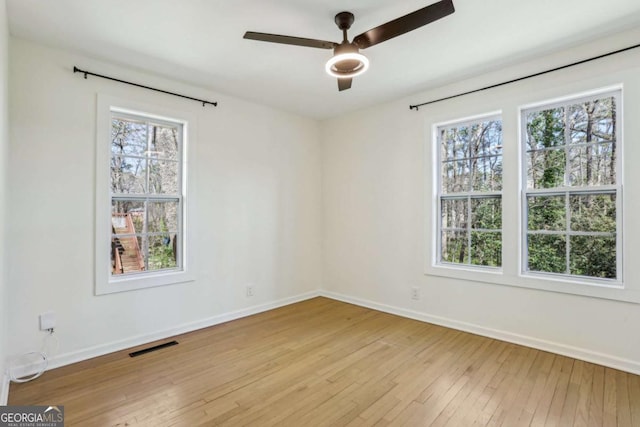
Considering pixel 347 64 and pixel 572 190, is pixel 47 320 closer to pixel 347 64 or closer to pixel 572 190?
pixel 347 64

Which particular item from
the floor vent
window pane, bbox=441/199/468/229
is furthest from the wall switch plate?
window pane, bbox=441/199/468/229

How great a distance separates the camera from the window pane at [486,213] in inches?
132

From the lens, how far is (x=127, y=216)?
3170mm

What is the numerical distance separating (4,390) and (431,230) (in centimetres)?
392

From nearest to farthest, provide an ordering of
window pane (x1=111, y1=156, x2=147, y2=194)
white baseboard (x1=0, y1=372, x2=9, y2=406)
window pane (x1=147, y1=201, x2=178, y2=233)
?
white baseboard (x1=0, y1=372, x2=9, y2=406) < window pane (x1=111, y1=156, x2=147, y2=194) < window pane (x1=147, y1=201, x2=178, y2=233)

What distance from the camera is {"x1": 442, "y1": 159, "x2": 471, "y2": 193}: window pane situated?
142 inches

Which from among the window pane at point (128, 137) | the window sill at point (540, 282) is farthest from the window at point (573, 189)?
the window pane at point (128, 137)

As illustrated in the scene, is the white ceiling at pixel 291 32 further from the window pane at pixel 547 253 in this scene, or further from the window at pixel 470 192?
the window pane at pixel 547 253

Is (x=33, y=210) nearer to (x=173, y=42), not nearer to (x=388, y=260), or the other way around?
(x=173, y=42)

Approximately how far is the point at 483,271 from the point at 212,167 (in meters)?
3.19

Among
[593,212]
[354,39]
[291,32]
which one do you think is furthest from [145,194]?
[593,212]

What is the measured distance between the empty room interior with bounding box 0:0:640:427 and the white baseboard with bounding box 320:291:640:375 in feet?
0.06

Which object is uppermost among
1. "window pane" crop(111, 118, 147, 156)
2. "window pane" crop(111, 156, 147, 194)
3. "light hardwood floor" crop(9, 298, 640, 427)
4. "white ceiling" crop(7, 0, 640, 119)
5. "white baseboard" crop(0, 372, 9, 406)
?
"white ceiling" crop(7, 0, 640, 119)

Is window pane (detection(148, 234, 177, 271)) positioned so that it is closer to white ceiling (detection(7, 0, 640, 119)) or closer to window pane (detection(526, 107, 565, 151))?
white ceiling (detection(7, 0, 640, 119))
